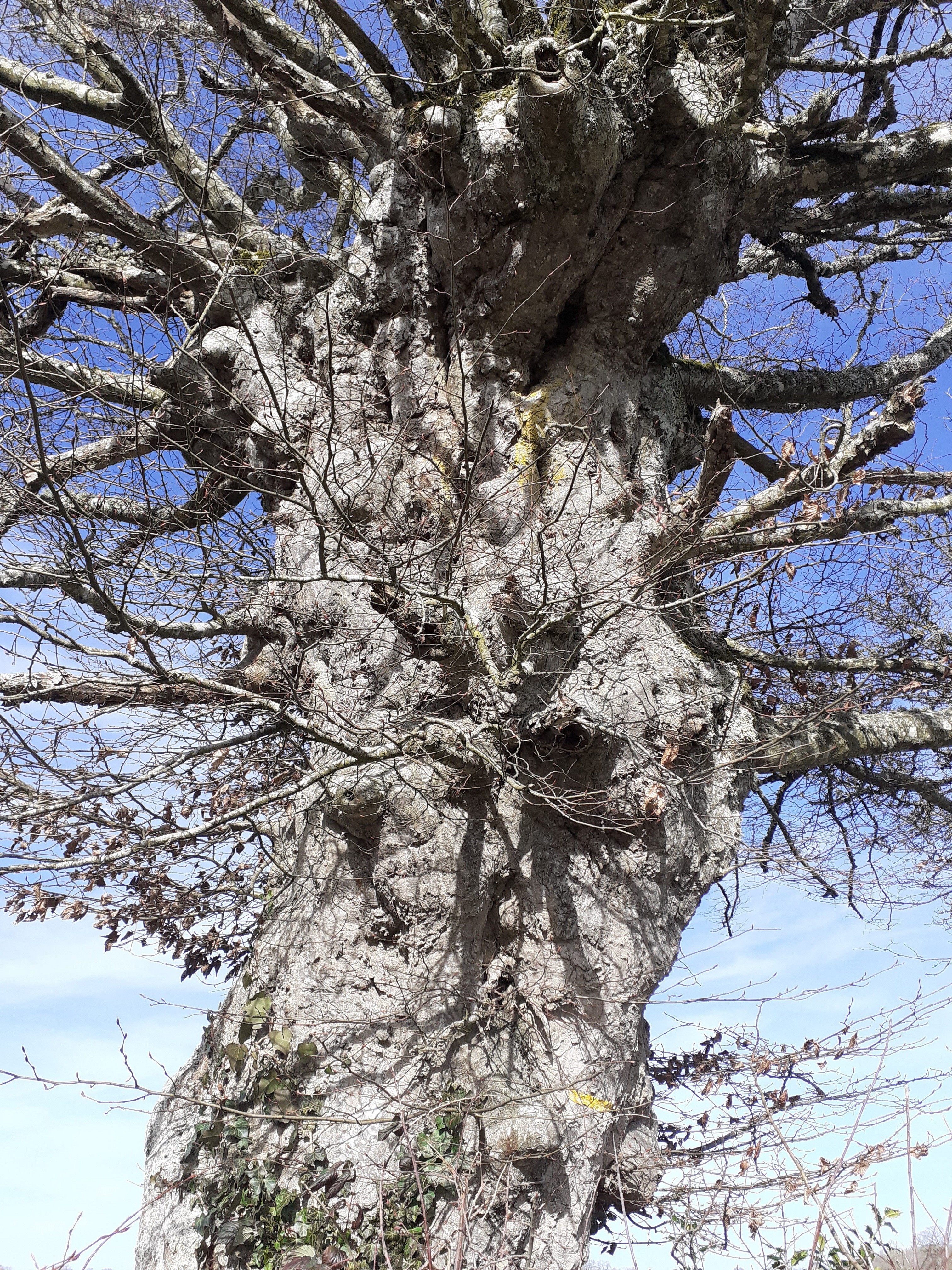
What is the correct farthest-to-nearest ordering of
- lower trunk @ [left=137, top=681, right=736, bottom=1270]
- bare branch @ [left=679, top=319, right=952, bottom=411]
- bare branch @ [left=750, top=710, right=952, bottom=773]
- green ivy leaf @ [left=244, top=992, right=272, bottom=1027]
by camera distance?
bare branch @ [left=679, top=319, right=952, bottom=411] → bare branch @ [left=750, top=710, right=952, bottom=773] → green ivy leaf @ [left=244, top=992, right=272, bottom=1027] → lower trunk @ [left=137, top=681, right=736, bottom=1270]

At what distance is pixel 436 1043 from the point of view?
3.45 meters

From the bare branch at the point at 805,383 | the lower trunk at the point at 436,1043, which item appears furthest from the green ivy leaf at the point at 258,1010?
the bare branch at the point at 805,383

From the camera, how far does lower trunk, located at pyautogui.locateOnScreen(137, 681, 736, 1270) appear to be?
10.4ft

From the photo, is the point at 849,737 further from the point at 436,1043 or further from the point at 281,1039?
the point at 281,1039

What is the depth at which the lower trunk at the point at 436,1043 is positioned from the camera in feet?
10.4

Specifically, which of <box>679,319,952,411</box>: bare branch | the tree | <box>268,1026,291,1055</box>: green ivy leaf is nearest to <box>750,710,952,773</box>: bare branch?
the tree

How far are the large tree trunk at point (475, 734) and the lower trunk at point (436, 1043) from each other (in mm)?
13

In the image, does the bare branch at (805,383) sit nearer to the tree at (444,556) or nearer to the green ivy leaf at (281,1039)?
the tree at (444,556)

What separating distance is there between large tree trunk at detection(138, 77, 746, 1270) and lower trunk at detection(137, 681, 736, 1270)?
0.04ft

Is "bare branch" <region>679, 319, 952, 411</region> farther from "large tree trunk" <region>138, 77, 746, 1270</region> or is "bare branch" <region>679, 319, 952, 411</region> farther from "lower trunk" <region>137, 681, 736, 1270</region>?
"lower trunk" <region>137, 681, 736, 1270</region>

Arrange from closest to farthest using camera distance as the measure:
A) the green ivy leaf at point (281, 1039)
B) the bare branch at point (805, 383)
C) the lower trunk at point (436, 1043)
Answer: the lower trunk at point (436, 1043) < the green ivy leaf at point (281, 1039) < the bare branch at point (805, 383)

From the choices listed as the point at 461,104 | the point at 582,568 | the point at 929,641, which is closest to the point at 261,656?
the point at 582,568

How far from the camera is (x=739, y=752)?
4.19 meters

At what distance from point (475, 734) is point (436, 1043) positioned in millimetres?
1246
